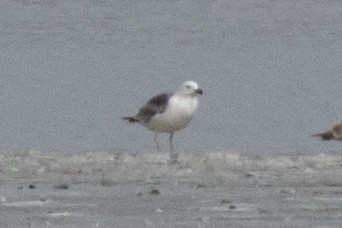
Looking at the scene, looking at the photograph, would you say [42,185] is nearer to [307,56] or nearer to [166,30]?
[307,56]

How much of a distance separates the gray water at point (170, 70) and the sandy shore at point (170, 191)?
135 inches

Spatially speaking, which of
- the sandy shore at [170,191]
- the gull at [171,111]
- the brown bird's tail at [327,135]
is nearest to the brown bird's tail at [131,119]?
the gull at [171,111]

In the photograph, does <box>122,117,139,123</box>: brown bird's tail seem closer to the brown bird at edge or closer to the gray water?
the gray water

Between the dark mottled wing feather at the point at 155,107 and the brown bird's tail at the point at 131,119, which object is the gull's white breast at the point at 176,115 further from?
the brown bird's tail at the point at 131,119

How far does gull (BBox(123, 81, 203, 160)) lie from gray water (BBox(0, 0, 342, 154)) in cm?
33

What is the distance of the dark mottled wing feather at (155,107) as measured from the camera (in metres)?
21.1

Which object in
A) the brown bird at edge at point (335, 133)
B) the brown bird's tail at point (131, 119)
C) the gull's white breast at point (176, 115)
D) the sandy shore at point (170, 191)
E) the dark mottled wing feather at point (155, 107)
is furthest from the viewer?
the brown bird's tail at point (131, 119)

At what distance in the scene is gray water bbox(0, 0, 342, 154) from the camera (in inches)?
902

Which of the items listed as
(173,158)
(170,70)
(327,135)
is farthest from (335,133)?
(170,70)

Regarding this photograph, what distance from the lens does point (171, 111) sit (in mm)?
20969

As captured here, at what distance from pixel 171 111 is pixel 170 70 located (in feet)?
33.3

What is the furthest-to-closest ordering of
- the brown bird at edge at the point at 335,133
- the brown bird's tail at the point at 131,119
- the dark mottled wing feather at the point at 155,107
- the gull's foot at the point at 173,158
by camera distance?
1. the brown bird's tail at the point at 131,119
2. the dark mottled wing feather at the point at 155,107
3. the brown bird at edge at the point at 335,133
4. the gull's foot at the point at 173,158

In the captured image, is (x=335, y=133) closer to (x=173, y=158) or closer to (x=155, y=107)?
(x=155, y=107)

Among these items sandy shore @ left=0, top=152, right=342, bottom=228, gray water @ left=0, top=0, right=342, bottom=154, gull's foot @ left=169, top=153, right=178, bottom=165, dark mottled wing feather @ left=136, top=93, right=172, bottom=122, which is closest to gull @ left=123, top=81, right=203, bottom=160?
dark mottled wing feather @ left=136, top=93, right=172, bottom=122
